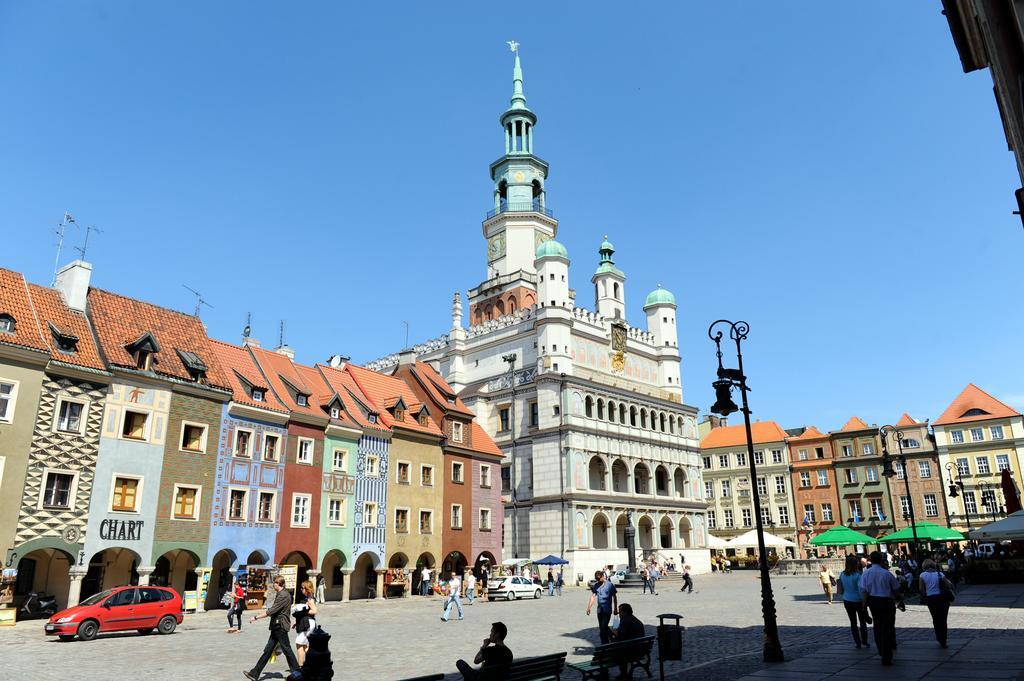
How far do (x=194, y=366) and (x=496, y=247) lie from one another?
4331 cm

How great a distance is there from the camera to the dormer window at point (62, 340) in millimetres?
27969

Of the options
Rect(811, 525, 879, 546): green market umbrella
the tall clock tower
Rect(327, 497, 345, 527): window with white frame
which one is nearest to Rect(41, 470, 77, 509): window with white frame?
Rect(327, 497, 345, 527): window with white frame

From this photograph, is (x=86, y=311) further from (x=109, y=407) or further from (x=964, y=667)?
(x=964, y=667)

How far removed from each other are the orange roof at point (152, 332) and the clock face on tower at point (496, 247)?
129 feet

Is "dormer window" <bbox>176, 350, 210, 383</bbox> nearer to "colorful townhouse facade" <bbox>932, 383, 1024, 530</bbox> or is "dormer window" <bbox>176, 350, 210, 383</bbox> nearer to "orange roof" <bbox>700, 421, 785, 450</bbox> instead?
"orange roof" <bbox>700, 421, 785, 450</bbox>

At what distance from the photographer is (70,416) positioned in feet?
90.4

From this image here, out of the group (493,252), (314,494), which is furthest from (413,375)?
(493,252)

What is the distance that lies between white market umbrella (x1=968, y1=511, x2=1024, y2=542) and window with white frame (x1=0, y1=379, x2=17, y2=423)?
34.8 metres

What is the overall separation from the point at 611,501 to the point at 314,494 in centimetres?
→ 2771

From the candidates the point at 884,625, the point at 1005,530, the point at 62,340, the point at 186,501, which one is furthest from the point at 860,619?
the point at 62,340

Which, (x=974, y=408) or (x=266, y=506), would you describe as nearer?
(x=266, y=506)

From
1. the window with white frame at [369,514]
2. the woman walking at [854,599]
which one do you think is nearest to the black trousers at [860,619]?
the woman walking at [854,599]

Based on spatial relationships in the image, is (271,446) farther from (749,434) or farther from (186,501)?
(749,434)

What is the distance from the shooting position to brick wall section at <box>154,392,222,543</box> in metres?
29.7
